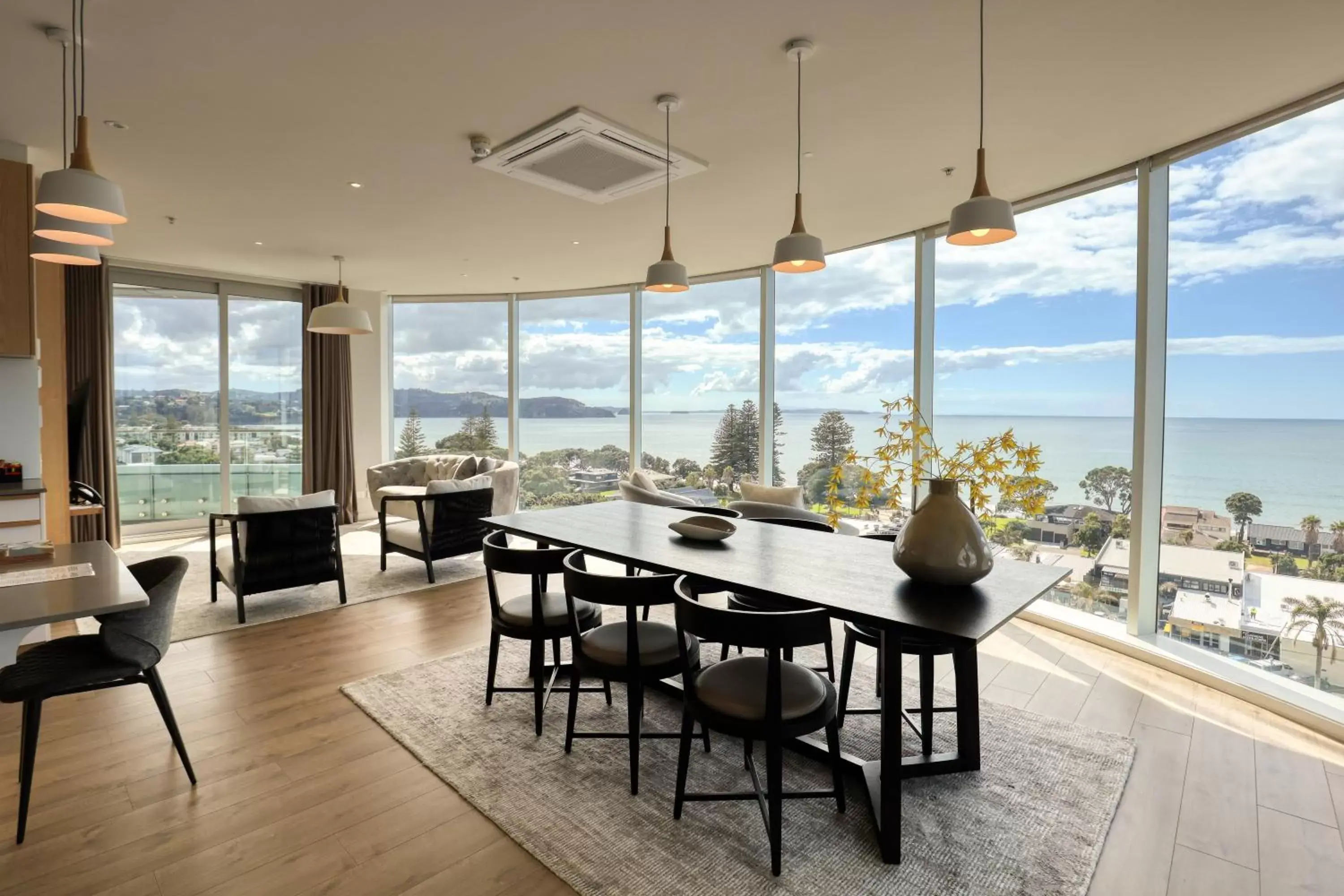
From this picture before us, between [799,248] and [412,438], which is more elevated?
[799,248]

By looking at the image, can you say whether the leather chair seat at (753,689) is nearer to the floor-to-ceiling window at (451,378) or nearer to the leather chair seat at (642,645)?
the leather chair seat at (642,645)

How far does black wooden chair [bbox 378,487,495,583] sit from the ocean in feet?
9.67

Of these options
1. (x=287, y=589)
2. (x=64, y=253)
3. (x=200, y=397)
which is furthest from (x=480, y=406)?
(x=64, y=253)

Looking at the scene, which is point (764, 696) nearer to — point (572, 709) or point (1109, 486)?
point (572, 709)

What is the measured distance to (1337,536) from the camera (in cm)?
301

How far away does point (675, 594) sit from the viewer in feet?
7.04

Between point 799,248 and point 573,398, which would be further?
point 573,398

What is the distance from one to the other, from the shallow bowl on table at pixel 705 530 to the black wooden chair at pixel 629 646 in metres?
0.48

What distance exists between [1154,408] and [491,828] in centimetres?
392

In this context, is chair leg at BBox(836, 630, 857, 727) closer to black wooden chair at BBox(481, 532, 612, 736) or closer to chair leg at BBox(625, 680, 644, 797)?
chair leg at BBox(625, 680, 644, 797)

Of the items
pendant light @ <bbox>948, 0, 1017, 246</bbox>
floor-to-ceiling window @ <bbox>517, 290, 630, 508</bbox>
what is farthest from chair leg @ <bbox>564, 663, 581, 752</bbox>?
→ floor-to-ceiling window @ <bbox>517, 290, 630, 508</bbox>

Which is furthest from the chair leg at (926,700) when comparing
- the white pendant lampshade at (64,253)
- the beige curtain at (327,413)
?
the beige curtain at (327,413)

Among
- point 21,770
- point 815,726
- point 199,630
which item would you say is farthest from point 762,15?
point 199,630

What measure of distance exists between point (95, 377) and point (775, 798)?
736 centimetres
